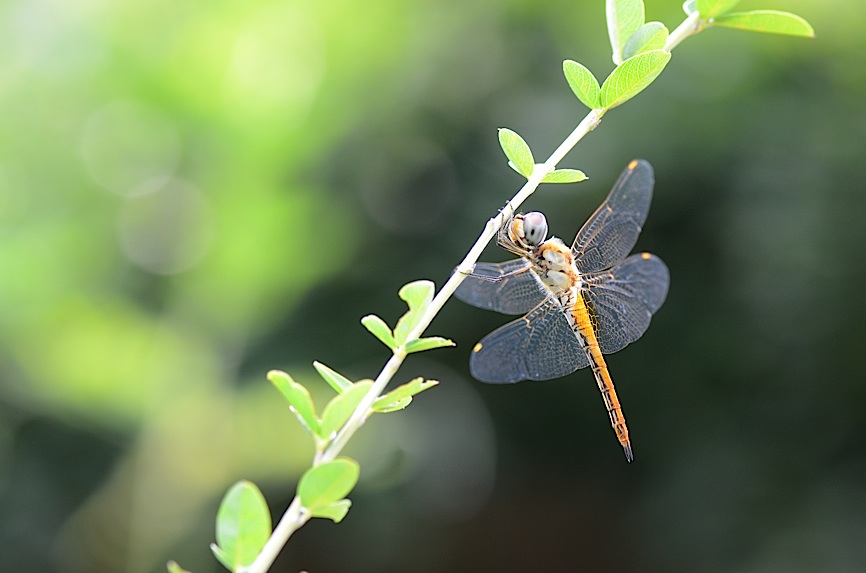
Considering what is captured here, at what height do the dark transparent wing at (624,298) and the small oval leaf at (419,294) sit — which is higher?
the small oval leaf at (419,294)

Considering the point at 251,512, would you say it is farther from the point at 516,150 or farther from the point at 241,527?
the point at 516,150

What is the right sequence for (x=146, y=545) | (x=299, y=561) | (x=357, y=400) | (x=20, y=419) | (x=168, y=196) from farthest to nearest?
(x=299, y=561)
(x=20, y=419)
(x=168, y=196)
(x=146, y=545)
(x=357, y=400)

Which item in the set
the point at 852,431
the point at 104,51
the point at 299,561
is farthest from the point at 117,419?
the point at 852,431

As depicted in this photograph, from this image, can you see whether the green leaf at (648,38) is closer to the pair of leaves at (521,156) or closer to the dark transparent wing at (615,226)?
the pair of leaves at (521,156)

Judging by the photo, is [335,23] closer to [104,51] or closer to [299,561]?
[104,51]

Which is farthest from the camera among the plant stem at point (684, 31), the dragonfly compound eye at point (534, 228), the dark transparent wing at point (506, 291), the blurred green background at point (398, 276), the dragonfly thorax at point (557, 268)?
the blurred green background at point (398, 276)

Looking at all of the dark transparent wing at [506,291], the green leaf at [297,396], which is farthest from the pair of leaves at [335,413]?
the dark transparent wing at [506,291]

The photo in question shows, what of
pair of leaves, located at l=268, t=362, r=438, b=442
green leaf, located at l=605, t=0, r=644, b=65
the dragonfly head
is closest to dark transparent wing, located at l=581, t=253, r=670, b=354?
the dragonfly head

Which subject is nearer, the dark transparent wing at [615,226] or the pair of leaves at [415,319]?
the pair of leaves at [415,319]

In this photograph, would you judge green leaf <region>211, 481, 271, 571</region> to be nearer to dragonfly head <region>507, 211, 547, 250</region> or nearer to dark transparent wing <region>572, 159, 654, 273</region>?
dragonfly head <region>507, 211, 547, 250</region>
